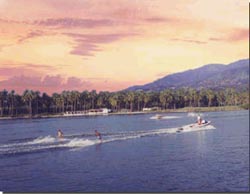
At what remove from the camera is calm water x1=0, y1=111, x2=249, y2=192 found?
6.16 metres

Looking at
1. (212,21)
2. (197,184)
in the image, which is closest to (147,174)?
(197,184)

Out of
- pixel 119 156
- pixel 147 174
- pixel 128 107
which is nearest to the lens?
pixel 147 174

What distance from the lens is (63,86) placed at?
19.6 feet

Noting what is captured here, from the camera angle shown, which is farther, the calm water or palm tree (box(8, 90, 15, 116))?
the calm water

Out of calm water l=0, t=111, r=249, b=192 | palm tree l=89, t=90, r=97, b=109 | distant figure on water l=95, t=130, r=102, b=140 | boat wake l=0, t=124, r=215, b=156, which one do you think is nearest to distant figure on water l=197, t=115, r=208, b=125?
calm water l=0, t=111, r=249, b=192

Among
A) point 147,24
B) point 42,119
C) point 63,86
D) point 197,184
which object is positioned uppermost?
point 147,24

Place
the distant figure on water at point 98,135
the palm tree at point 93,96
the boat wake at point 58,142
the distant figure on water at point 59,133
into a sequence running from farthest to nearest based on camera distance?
1. the distant figure on water at point 98,135
2. the distant figure on water at point 59,133
3. the boat wake at point 58,142
4. the palm tree at point 93,96

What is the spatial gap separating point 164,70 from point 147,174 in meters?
1.55

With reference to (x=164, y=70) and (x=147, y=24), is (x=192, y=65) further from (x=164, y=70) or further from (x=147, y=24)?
(x=147, y=24)

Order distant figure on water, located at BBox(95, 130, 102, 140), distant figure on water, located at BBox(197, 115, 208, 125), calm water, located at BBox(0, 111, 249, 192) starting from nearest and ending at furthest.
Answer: calm water, located at BBox(0, 111, 249, 192) → distant figure on water, located at BBox(95, 130, 102, 140) → distant figure on water, located at BBox(197, 115, 208, 125)

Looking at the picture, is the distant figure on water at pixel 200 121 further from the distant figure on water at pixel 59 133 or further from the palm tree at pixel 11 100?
the palm tree at pixel 11 100

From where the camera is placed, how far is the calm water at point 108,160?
6164 millimetres

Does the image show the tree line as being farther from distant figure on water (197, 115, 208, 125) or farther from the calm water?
distant figure on water (197, 115, 208, 125)

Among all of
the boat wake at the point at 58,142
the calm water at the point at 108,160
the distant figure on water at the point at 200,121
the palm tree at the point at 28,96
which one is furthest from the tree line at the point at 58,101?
the distant figure on water at the point at 200,121
